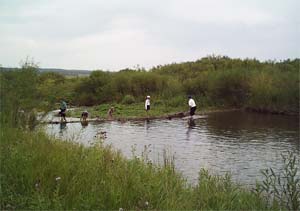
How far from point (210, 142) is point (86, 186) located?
44.7 feet

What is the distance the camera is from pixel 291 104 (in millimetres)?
35438

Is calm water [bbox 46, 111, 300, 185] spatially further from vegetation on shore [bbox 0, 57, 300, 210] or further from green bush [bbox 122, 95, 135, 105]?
green bush [bbox 122, 95, 135, 105]

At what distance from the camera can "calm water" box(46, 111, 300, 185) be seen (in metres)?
13.4

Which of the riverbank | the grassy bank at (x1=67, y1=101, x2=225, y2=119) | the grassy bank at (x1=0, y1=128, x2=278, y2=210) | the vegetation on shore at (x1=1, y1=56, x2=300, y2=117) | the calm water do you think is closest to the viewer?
the grassy bank at (x1=0, y1=128, x2=278, y2=210)

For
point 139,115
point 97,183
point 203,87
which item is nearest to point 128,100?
point 203,87

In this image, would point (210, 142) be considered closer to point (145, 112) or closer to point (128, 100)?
point (145, 112)

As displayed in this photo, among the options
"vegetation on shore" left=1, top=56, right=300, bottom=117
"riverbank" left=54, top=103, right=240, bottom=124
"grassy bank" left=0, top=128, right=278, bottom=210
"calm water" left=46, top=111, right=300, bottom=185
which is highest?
"vegetation on shore" left=1, top=56, right=300, bottom=117

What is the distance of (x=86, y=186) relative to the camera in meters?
5.95

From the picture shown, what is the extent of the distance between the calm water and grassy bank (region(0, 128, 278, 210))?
207 centimetres

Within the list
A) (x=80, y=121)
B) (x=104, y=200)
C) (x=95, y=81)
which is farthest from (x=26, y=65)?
(x=95, y=81)

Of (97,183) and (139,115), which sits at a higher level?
(97,183)

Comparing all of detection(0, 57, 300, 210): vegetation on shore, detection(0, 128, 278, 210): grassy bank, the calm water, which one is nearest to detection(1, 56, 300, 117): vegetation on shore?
the calm water

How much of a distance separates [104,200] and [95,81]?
4729 centimetres

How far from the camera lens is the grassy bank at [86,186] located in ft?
18.5
